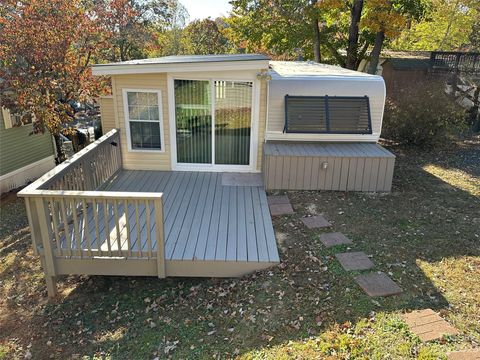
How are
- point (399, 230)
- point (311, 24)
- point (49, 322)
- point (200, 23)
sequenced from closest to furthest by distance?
point (49, 322)
point (399, 230)
point (311, 24)
point (200, 23)

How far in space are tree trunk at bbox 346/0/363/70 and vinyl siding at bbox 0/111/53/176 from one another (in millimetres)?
11058

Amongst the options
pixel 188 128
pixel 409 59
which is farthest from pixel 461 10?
pixel 188 128

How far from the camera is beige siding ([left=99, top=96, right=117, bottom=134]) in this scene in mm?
7848

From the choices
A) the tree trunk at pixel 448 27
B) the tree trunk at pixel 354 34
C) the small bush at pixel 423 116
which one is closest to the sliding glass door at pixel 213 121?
the small bush at pixel 423 116

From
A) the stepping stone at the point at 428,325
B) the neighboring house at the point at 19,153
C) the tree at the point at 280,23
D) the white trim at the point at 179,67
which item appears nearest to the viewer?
the stepping stone at the point at 428,325

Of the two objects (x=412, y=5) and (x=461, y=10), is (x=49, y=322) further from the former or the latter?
(x=461, y=10)

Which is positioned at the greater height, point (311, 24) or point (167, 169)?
point (311, 24)

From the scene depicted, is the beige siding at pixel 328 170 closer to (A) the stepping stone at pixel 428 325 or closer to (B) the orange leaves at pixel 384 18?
(A) the stepping stone at pixel 428 325

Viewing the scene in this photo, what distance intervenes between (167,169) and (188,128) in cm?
104

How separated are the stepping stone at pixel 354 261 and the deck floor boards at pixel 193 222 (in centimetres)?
85

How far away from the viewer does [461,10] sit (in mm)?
20078

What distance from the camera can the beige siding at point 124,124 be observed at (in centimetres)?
684

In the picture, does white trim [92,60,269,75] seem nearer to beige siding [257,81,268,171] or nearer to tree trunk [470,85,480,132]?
beige siding [257,81,268,171]

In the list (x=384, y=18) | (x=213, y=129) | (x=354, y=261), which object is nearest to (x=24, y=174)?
(x=213, y=129)
